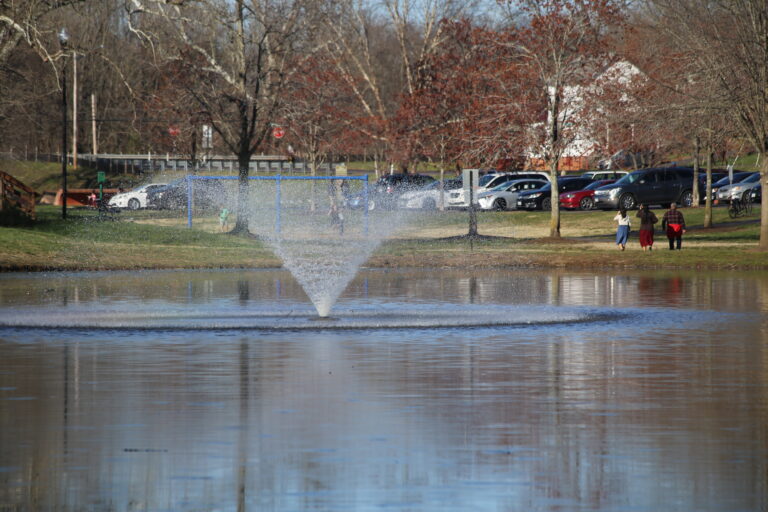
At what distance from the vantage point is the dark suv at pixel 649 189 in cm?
6156

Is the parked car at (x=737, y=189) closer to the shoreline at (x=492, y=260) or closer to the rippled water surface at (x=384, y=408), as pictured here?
the shoreline at (x=492, y=260)

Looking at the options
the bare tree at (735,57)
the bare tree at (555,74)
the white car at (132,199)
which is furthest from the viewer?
the white car at (132,199)

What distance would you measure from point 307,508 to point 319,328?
11.2 metres

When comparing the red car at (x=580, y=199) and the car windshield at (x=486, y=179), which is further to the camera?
the car windshield at (x=486, y=179)

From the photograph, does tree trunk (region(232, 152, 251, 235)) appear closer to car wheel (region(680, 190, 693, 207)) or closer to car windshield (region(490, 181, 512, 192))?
car windshield (region(490, 181, 512, 192))

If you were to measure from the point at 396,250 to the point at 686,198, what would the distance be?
2428 cm

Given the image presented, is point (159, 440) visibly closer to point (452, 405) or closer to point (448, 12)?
point (452, 405)

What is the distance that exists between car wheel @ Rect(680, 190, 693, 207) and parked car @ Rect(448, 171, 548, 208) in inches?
311

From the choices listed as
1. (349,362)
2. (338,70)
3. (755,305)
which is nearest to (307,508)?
(349,362)

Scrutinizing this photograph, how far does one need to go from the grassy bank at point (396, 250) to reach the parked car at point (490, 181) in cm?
1188

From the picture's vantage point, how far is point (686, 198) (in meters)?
62.5

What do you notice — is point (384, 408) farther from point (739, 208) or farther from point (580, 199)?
point (580, 199)

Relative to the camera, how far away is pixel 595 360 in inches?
597

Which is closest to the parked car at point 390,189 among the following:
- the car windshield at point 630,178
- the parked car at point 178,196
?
the car windshield at point 630,178
